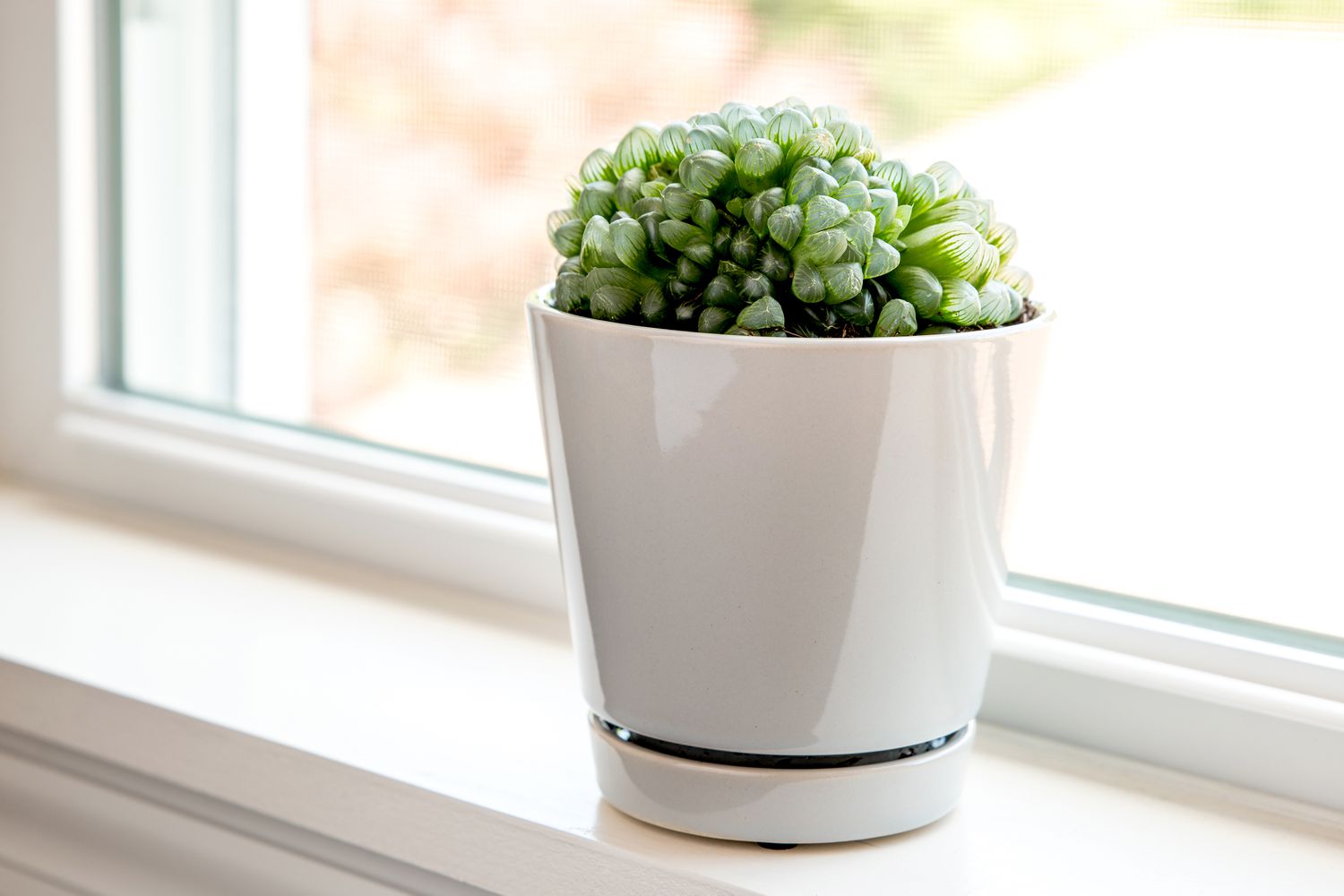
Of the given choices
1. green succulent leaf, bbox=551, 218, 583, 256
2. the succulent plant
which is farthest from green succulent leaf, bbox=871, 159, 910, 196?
green succulent leaf, bbox=551, 218, 583, 256

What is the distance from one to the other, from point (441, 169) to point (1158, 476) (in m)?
0.43

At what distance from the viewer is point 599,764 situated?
19.2 inches

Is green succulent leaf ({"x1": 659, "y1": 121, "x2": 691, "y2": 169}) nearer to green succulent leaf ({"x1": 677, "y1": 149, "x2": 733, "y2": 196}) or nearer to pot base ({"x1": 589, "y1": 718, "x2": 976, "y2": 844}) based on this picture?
green succulent leaf ({"x1": 677, "y1": 149, "x2": 733, "y2": 196})

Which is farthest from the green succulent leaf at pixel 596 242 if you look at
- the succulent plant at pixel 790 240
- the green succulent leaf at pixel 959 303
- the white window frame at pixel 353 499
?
the white window frame at pixel 353 499

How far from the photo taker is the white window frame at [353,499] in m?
0.53

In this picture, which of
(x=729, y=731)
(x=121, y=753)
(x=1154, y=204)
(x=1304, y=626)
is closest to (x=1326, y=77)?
(x=1154, y=204)

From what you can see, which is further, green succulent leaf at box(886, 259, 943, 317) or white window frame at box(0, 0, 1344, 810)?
→ white window frame at box(0, 0, 1344, 810)

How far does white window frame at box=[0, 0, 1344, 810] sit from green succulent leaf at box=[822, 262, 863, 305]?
0.74ft

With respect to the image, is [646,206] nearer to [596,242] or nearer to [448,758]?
[596,242]

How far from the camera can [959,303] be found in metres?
0.42

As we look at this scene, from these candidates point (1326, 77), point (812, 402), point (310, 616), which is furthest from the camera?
point (310, 616)

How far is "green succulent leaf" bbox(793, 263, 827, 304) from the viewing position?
0.41 m

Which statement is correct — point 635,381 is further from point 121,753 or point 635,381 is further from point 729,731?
point 121,753

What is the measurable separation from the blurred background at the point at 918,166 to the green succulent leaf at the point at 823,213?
5.3 inches
